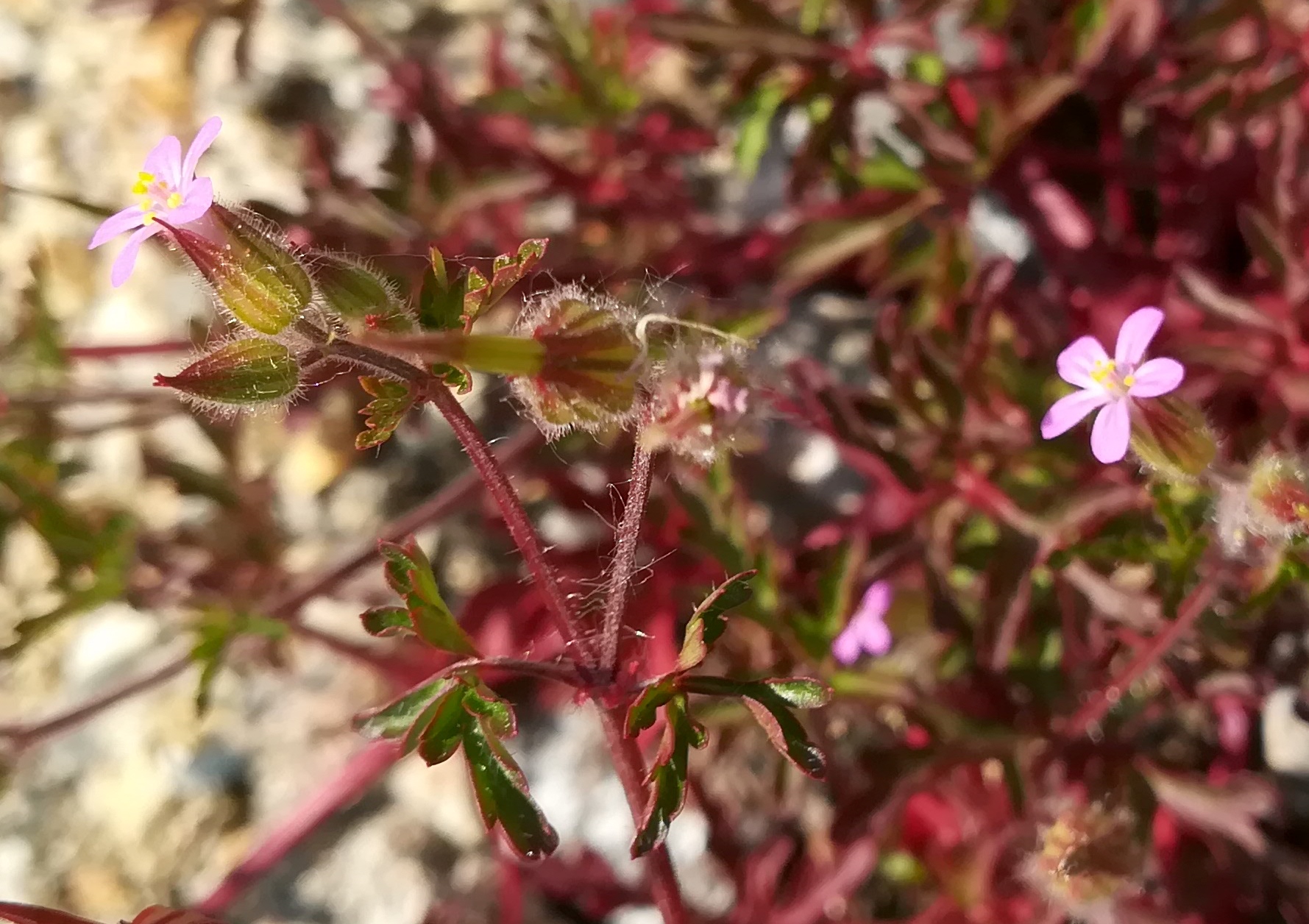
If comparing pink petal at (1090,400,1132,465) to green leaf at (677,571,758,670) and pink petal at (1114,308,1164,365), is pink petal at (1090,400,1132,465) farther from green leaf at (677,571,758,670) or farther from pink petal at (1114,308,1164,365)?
green leaf at (677,571,758,670)

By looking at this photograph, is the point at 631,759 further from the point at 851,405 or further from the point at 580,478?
the point at 580,478

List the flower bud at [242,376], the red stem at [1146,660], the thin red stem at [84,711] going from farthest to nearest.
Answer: the thin red stem at [84,711]
the red stem at [1146,660]
the flower bud at [242,376]

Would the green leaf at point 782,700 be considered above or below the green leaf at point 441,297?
below

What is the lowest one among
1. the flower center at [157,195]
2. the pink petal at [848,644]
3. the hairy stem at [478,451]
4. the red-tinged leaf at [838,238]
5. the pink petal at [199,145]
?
the pink petal at [848,644]

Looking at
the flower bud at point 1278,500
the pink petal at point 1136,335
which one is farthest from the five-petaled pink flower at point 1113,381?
the flower bud at point 1278,500

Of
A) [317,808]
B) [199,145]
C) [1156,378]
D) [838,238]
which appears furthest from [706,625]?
[317,808]

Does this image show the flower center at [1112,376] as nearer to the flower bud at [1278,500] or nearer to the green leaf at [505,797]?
the flower bud at [1278,500]
